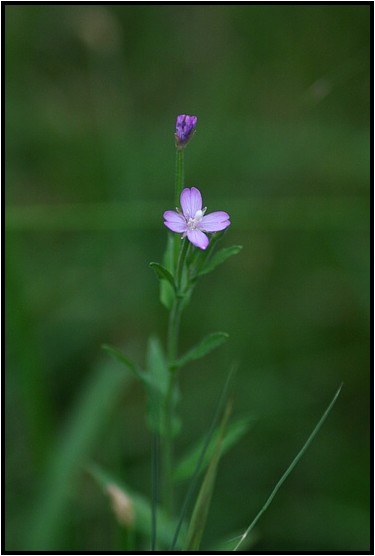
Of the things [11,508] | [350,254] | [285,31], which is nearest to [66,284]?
[11,508]

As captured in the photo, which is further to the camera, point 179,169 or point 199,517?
point 179,169

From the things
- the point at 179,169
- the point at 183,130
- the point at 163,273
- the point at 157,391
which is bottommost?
the point at 157,391

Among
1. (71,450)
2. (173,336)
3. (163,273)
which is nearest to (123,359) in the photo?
(173,336)

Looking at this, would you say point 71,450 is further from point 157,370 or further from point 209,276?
point 209,276

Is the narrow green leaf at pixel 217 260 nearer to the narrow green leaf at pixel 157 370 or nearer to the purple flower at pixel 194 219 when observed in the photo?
the purple flower at pixel 194 219

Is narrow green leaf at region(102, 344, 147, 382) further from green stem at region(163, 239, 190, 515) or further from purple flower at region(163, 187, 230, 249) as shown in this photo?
purple flower at region(163, 187, 230, 249)

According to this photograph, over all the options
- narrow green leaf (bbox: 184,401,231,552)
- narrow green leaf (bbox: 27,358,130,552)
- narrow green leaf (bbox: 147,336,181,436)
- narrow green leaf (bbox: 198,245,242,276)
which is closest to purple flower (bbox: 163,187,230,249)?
narrow green leaf (bbox: 198,245,242,276)

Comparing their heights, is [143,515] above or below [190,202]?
below

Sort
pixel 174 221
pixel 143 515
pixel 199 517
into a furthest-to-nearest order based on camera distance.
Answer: pixel 143 515, pixel 174 221, pixel 199 517
